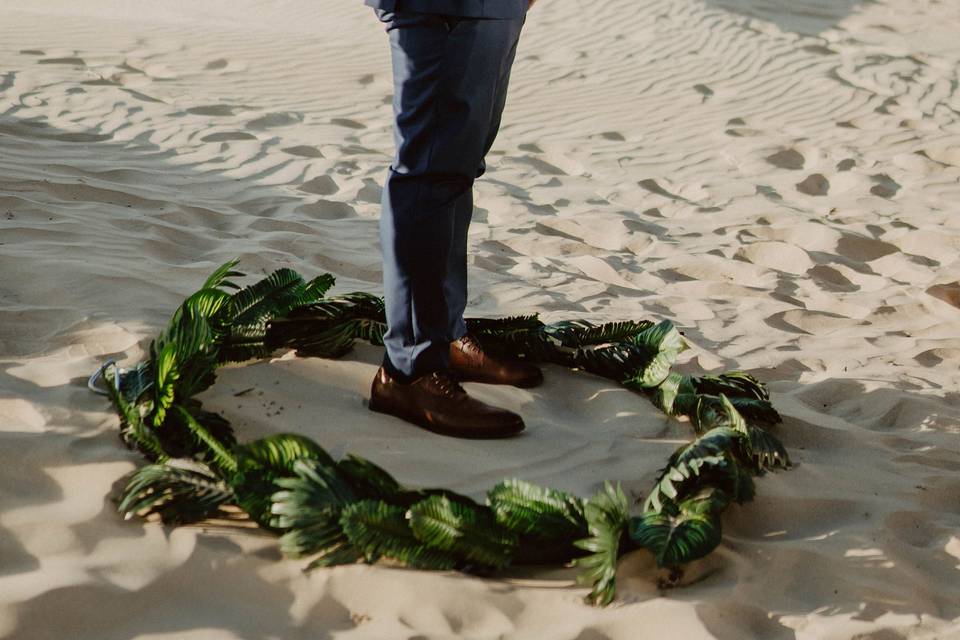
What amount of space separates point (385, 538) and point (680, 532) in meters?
0.59

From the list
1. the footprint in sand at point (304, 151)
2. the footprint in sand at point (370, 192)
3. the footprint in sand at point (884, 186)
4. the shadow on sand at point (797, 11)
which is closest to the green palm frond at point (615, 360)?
the footprint in sand at point (370, 192)

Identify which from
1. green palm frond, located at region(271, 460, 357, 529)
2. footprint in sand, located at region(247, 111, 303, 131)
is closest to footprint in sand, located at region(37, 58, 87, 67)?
footprint in sand, located at region(247, 111, 303, 131)

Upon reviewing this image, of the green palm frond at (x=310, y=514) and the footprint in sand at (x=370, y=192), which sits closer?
the green palm frond at (x=310, y=514)

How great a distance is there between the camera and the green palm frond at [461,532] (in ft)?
6.77

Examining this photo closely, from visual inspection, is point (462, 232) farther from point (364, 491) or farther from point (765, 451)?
point (765, 451)

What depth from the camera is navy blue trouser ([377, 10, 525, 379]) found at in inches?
95.3

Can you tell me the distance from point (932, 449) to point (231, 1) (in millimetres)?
10936

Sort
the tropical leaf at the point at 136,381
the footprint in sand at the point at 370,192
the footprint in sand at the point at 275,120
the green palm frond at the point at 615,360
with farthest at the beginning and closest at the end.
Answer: the footprint in sand at the point at 275,120 → the footprint in sand at the point at 370,192 → the green palm frond at the point at 615,360 → the tropical leaf at the point at 136,381

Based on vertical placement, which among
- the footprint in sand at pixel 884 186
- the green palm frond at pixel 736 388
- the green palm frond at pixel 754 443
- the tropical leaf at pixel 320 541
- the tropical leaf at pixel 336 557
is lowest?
the footprint in sand at pixel 884 186

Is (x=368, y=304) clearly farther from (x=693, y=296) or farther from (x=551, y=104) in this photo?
(x=551, y=104)

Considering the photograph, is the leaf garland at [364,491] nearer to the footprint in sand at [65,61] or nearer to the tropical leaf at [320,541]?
the tropical leaf at [320,541]

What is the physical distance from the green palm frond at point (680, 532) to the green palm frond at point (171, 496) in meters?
0.84

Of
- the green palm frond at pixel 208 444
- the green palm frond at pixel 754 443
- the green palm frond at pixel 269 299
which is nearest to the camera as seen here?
Result: the green palm frond at pixel 208 444

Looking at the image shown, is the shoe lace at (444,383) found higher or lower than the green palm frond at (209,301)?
lower
